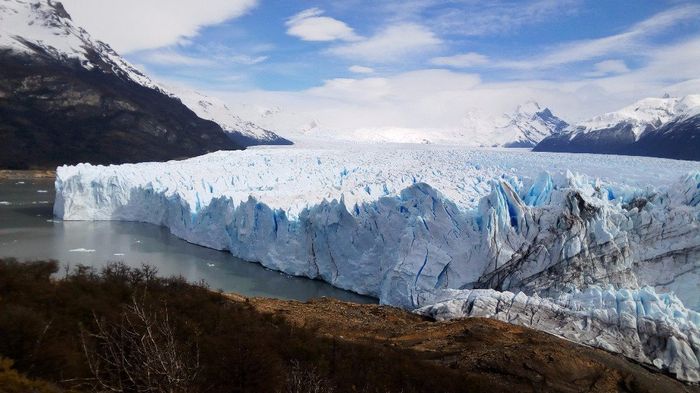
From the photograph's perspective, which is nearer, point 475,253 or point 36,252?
point 475,253

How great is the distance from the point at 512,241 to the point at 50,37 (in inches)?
2440

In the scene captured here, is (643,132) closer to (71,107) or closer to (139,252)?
(139,252)

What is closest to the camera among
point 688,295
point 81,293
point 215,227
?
point 81,293

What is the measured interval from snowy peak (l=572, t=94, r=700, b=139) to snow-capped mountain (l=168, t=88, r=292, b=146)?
43.9m

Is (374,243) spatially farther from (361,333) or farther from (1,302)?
(1,302)

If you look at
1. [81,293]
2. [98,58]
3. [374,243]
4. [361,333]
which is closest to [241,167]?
[374,243]

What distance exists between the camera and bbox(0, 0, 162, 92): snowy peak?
178ft

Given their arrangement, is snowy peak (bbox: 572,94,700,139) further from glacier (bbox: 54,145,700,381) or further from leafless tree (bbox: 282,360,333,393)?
leafless tree (bbox: 282,360,333,393)

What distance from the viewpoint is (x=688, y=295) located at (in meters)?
9.86

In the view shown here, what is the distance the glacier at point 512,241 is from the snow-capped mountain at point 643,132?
23326 millimetres

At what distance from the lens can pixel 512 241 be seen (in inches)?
430

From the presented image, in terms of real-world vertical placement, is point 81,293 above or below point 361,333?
above

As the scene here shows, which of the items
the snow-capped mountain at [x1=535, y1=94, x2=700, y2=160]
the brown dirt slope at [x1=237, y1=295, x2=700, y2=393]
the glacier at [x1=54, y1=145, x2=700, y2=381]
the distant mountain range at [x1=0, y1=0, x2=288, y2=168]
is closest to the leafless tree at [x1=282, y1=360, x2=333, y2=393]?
the brown dirt slope at [x1=237, y1=295, x2=700, y2=393]

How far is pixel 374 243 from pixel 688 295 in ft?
21.1
